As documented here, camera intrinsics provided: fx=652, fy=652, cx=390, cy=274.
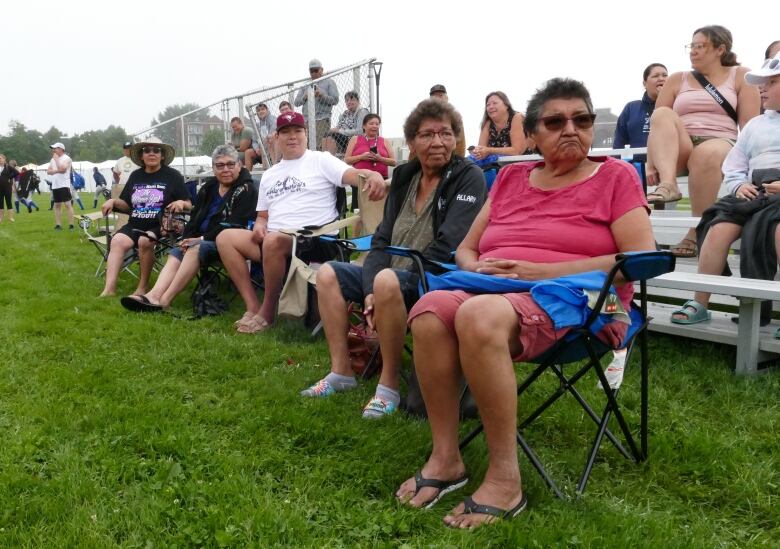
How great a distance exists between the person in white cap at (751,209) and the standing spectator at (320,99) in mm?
5685

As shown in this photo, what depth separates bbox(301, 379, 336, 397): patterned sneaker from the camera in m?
3.05

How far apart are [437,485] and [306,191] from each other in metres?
2.97

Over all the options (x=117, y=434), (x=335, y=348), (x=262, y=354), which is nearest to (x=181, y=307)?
(x=262, y=354)

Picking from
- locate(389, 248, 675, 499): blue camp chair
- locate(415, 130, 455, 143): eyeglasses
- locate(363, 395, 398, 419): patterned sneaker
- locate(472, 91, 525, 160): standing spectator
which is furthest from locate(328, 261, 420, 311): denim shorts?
locate(472, 91, 525, 160): standing spectator

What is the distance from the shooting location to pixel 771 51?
4.89 meters

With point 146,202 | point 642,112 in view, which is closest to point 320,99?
point 146,202

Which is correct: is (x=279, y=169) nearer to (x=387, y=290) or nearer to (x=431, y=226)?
(x=431, y=226)

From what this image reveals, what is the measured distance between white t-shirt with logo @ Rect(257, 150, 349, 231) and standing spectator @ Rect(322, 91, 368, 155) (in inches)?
135

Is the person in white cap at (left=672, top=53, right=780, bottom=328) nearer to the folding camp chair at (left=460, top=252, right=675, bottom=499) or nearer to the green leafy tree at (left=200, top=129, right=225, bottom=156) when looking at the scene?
the folding camp chair at (left=460, top=252, right=675, bottom=499)

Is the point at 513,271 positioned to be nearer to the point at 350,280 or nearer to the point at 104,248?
the point at 350,280

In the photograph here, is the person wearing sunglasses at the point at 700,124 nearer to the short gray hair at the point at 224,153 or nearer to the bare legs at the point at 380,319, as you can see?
the bare legs at the point at 380,319

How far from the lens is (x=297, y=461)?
2383 millimetres

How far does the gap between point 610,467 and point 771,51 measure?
13.3 ft

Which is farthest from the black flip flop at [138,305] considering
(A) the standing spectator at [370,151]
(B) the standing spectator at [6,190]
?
(B) the standing spectator at [6,190]
